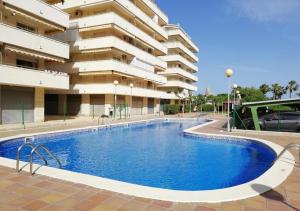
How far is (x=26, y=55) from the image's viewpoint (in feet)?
68.5

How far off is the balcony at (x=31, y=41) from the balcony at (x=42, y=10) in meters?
1.85

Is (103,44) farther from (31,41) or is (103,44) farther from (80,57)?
(31,41)

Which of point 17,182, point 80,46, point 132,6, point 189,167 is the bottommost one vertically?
point 189,167

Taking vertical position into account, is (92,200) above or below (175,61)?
below

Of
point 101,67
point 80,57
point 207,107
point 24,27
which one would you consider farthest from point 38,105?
point 207,107

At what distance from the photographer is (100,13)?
3066cm

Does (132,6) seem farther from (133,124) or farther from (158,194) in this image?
(158,194)

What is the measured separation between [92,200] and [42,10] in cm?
2050

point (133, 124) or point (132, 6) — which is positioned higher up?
point (132, 6)

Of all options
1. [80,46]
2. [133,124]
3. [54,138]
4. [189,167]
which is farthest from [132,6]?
[189,167]

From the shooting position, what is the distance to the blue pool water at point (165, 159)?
8492 mm

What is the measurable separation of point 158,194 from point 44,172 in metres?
3.41

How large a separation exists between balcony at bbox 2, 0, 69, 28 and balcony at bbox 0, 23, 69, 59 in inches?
72.8

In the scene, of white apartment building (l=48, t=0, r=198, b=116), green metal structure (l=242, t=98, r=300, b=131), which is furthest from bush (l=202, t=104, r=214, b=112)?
green metal structure (l=242, t=98, r=300, b=131)
